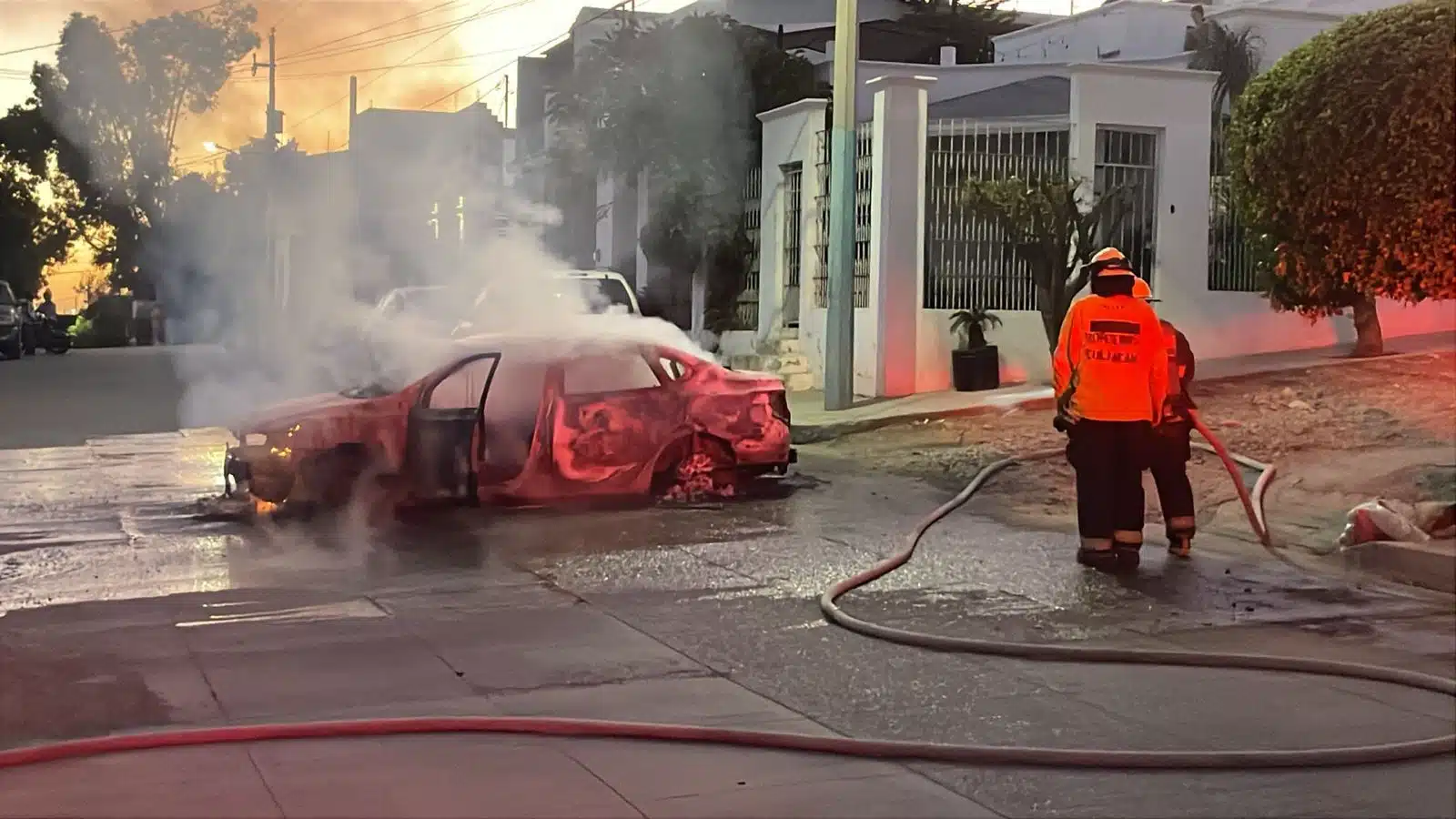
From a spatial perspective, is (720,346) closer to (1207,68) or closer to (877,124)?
(877,124)

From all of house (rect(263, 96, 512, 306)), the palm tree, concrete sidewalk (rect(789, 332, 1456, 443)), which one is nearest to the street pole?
concrete sidewalk (rect(789, 332, 1456, 443))

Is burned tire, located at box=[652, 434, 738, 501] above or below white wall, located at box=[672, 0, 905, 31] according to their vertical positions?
below

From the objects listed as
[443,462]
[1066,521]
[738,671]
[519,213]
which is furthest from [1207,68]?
[738,671]

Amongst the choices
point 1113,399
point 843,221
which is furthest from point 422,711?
point 843,221

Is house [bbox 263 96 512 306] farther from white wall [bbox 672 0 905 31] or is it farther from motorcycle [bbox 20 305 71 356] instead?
motorcycle [bbox 20 305 71 356]

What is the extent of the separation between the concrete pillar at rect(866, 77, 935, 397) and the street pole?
0.81 meters

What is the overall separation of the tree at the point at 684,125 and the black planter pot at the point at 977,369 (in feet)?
18.5

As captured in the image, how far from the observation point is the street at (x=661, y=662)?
4.61 meters

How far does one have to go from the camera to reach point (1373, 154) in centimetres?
962

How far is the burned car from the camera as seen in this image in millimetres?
10203

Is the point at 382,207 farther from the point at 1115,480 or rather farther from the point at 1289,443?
the point at 1115,480

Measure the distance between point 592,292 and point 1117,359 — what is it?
28.4 ft

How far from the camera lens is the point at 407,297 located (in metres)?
15.5

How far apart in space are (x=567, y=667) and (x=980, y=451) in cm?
781
